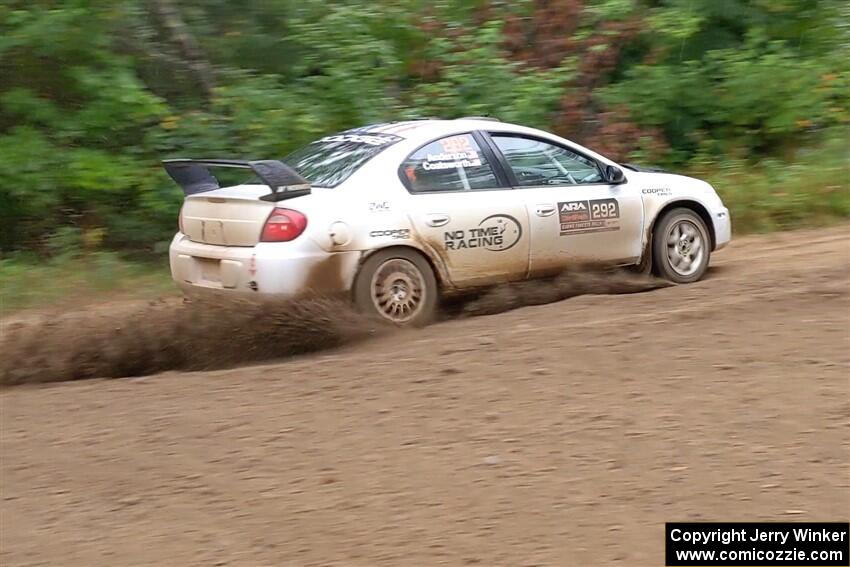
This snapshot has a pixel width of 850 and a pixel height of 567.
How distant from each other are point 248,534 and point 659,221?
5.39 metres

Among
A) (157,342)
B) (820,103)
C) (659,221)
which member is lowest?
(157,342)

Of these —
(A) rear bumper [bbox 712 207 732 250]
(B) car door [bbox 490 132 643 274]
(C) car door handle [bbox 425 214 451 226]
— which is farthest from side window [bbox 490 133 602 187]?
(A) rear bumper [bbox 712 207 732 250]

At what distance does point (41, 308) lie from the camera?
9391 millimetres

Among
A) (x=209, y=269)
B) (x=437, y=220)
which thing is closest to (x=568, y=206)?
(x=437, y=220)

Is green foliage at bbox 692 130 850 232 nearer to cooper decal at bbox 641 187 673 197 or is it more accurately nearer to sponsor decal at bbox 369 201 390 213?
cooper decal at bbox 641 187 673 197

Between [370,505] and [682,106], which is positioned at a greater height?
[682,106]

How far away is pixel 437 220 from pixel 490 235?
17.7 inches

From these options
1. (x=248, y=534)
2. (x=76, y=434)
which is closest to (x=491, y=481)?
(x=248, y=534)

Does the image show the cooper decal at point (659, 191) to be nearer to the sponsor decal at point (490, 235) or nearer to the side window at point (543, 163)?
the side window at point (543, 163)

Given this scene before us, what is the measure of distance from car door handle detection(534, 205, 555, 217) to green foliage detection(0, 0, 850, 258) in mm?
4226

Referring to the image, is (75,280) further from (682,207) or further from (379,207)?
(682,207)

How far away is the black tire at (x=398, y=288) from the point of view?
297 inches

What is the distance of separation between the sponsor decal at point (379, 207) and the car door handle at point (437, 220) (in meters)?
0.31

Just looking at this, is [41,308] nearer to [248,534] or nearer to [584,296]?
[584,296]
